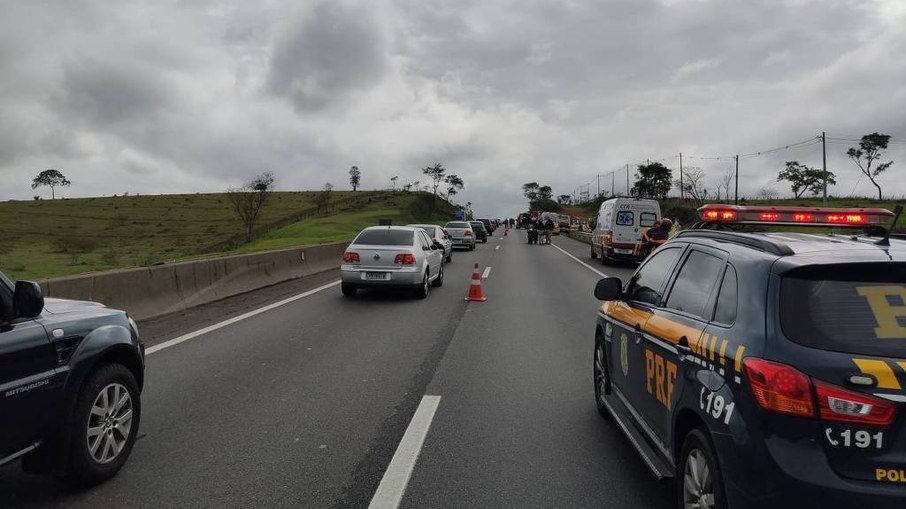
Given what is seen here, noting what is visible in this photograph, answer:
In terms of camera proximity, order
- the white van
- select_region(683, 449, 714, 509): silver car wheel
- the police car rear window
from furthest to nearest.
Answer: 1. the white van
2. select_region(683, 449, 714, 509): silver car wheel
3. the police car rear window

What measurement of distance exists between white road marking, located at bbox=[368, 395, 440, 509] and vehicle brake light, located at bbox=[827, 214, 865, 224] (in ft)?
10.9

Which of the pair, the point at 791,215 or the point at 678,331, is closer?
the point at 678,331

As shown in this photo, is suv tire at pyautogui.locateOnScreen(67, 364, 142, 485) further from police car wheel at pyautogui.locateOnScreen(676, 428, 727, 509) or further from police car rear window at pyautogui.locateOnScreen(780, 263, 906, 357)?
police car rear window at pyautogui.locateOnScreen(780, 263, 906, 357)

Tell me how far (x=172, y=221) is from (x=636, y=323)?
3723 inches

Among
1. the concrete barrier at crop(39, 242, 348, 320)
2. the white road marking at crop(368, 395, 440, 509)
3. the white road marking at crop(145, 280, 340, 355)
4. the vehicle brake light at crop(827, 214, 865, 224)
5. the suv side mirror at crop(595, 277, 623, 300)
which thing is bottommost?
the white road marking at crop(368, 395, 440, 509)

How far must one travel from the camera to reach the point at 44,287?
7.65 m

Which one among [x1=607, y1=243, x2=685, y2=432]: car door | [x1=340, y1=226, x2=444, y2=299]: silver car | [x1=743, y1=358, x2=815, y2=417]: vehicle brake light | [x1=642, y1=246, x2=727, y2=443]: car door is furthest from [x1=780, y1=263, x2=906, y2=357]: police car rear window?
[x1=340, y1=226, x2=444, y2=299]: silver car

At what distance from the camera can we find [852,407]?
7.82 ft

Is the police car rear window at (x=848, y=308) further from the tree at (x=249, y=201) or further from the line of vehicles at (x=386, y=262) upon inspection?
the tree at (x=249, y=201)

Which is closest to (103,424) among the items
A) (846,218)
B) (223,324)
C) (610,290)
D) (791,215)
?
(610,290)

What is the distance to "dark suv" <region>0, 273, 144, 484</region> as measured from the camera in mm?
3205

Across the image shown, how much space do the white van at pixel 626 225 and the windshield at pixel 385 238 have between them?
10408 mm

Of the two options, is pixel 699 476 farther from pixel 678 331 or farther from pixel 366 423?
pixel 366 423

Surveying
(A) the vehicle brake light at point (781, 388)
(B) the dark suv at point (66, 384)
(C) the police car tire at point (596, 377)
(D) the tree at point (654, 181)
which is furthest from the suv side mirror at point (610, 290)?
(D) the tree at point (654, 181)
